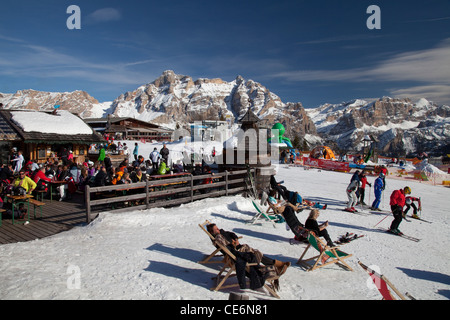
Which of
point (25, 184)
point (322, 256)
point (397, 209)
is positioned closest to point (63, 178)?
point (25, 184)

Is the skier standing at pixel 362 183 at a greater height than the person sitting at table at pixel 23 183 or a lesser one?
lesser

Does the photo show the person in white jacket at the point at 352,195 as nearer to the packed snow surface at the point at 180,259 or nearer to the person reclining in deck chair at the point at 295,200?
the person reclining in deck chair at the point at 295,200

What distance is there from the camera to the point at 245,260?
15.5 ft

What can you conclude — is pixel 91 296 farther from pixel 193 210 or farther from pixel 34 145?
pixel 34 145

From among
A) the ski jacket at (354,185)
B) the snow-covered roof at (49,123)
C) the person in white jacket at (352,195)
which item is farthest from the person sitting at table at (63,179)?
the ski jacket at (354,185)

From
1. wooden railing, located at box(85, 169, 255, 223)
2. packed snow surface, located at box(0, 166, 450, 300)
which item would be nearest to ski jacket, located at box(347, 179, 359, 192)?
packed snow surface, located at box(0, 166, 450, 300)

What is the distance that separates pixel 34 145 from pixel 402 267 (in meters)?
16.9

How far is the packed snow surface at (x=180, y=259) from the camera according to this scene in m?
4.51

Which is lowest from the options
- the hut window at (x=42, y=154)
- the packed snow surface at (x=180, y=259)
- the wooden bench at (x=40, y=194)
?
the packed snow surface at (x=180, y=259)

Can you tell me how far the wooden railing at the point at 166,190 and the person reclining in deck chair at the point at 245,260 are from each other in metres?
3.74

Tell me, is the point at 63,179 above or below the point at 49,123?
below

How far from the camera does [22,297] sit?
159 inches

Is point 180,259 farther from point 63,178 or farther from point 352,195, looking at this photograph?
point 352,195

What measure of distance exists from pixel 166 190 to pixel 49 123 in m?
11.0
